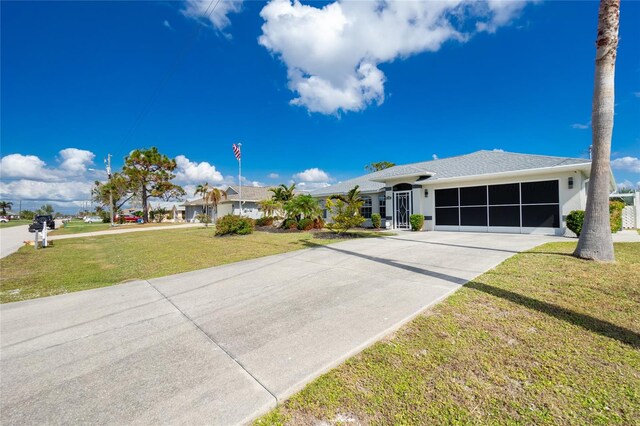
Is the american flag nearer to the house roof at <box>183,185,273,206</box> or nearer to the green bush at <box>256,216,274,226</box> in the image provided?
the green bush at <box>256,216,274,226</box>

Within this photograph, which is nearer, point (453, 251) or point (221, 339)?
point (221, 339)

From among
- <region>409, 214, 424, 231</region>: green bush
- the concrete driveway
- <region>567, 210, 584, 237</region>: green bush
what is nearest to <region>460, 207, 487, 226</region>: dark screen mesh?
<region>409, 214, 424, 231</region>: green bush

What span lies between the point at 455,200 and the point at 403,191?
3.21m

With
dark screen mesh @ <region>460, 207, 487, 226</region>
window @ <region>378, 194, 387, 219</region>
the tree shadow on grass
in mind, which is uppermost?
window @ <region>378, 194, 387, 219</region>

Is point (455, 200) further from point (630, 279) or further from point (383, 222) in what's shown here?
point (630, 279)

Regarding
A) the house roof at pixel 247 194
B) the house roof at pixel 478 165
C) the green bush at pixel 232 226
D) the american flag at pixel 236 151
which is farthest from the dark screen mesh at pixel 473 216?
the house roof at pixel 247 194

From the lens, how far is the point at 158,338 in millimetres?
3740

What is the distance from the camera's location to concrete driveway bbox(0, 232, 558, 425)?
2479 mm

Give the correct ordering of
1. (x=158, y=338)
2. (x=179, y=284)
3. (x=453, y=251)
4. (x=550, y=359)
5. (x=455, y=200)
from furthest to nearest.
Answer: (x=455, y=200) → (x=453, y=251) → (x=179, y=284) → (x=158, y=338) → (x=550, y=359)

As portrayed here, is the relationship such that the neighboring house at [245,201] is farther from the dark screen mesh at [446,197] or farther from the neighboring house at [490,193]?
the dark screen mesh at [446,197]

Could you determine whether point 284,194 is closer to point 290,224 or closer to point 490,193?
point 290,224

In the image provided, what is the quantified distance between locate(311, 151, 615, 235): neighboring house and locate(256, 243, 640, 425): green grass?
10.0 m

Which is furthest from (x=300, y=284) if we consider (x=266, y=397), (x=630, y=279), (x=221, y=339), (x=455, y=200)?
(x=455, y=200)

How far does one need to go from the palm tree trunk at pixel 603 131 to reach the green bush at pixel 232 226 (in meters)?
17.0
